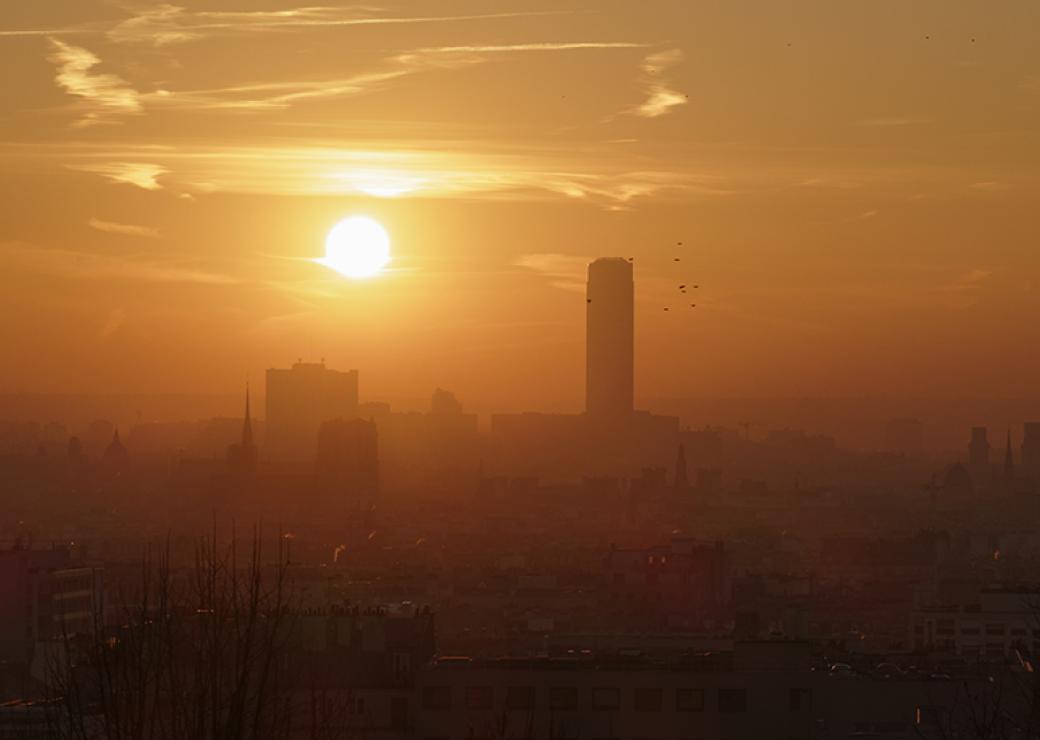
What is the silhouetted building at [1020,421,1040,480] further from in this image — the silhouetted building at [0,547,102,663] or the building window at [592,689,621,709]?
the building window at [592,689,621,709]

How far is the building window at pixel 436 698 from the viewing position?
80.1 ft

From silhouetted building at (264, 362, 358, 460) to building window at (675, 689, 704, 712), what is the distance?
480 feet

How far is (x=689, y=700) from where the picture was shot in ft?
80.2

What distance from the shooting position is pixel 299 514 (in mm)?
124938

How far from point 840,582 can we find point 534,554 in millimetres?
18879

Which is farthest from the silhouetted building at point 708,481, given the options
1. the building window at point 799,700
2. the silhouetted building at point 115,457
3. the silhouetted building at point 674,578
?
the building window at point 799,700

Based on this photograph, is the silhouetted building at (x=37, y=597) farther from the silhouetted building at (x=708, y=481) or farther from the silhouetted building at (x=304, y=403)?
the silhouetted building at (x=304, y=403)

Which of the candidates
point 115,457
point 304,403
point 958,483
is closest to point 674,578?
point 115,457

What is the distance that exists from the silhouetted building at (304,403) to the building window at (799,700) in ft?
478

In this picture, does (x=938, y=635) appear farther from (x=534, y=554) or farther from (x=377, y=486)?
(x=377, y=486)

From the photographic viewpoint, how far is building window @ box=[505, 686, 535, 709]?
2422cm

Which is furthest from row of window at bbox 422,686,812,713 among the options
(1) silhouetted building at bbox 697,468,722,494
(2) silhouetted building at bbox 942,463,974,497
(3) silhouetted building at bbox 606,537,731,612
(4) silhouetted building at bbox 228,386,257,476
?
(2) silhouetted building at bbox 942,463,974,497

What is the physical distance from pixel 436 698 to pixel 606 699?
1650 mm

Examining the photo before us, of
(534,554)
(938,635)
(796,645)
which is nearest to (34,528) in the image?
(534,554)
